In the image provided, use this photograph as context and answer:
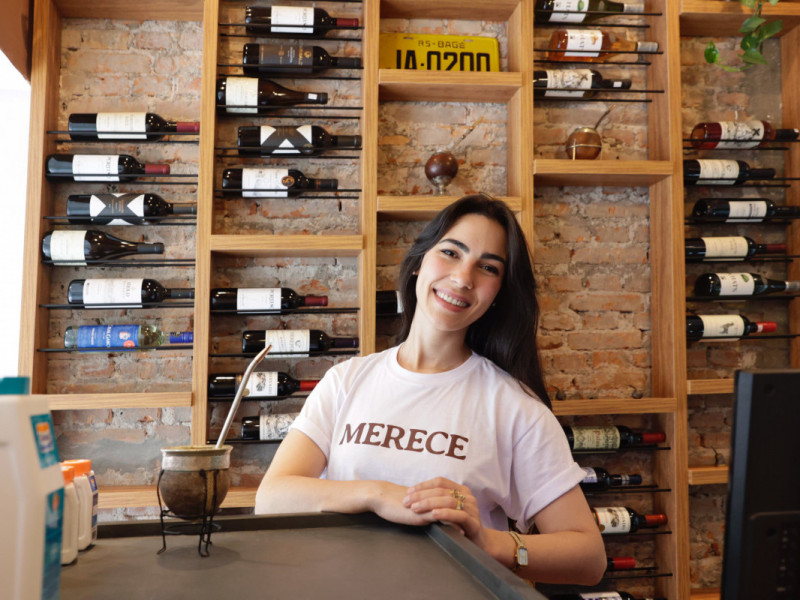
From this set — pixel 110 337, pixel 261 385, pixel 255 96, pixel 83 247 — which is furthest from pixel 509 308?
pixel 83 247

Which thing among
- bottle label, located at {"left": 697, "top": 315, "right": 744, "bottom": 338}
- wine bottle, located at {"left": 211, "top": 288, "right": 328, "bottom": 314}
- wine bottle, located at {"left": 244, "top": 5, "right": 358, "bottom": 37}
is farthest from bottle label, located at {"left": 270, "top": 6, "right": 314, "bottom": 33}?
bottle label, located at {"left": 697, "top": 315, "right": 744, "bottom": 338}

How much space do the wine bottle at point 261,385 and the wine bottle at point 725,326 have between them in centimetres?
157

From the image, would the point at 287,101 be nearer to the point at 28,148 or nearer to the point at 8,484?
the point at 28,148

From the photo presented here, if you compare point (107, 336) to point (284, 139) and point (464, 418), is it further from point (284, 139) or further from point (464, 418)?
point (464, 418)

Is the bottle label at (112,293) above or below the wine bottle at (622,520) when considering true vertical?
above

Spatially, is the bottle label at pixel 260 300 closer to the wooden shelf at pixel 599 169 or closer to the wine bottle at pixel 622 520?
the wooden shelf at pixel 599 169

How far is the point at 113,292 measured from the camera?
2.59 meters

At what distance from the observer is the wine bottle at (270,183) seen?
2697 mm

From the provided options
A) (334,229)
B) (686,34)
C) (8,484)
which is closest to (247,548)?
(8,484)

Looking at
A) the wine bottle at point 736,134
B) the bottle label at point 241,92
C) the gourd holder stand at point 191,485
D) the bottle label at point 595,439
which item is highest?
the bottle label at point 241,92

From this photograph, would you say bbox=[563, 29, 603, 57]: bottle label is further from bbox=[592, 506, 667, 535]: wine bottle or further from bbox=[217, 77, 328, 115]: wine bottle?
bbox=[592, 506, 667, 535]: wine bottle

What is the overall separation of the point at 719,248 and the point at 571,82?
0.92 m

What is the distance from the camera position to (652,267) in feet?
9.79

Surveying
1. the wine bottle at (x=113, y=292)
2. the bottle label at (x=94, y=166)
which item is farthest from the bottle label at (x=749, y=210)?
the bottle label at (x=94, y=166)
